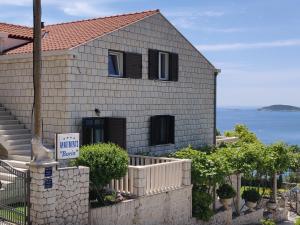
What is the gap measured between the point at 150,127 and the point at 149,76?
2.29 metres

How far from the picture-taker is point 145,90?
2109 centimetres

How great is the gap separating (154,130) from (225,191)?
4256 millimetres

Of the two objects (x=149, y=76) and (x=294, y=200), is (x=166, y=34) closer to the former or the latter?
(x=149, y=76)

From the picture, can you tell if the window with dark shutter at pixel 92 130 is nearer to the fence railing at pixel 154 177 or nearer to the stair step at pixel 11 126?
the fence railing at pixel 154 177

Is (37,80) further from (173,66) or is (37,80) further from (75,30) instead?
(173,66)

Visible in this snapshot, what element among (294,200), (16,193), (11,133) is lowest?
(294,200)

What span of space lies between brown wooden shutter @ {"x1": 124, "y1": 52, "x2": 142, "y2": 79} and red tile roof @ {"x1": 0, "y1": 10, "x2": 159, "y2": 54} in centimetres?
131

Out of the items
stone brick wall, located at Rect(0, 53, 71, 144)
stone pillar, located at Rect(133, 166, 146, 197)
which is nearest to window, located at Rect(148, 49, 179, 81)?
stone brick wall, located at Rect(0, 53, 71, 144)

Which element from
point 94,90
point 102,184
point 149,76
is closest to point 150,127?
point 149,76

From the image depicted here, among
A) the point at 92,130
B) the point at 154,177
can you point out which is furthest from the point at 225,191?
the point at 92,130

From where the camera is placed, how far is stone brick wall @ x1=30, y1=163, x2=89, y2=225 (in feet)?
41.3

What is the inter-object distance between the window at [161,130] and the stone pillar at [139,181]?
20.2 ft

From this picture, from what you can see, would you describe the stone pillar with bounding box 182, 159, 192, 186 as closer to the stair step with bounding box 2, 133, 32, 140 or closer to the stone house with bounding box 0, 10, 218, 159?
the stone house with bounding box 0, 10, 218, 159

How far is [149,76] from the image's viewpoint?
21297 mm
